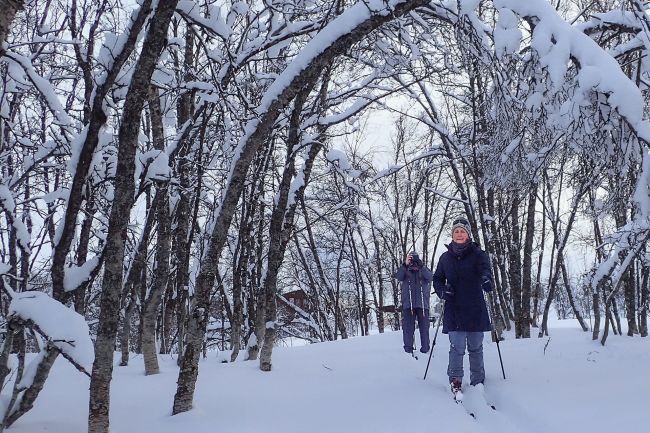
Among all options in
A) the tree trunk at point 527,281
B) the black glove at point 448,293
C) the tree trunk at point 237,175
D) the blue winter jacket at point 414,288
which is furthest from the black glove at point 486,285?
the tree trunk at point 527,281

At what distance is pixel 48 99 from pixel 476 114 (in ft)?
33.2

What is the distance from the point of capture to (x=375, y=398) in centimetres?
524

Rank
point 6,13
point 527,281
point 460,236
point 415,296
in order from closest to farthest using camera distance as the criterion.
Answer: point 6,13 < point 460,236 < point 415,296 < point 527,281

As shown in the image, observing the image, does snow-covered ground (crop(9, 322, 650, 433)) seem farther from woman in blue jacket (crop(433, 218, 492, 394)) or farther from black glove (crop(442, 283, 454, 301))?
black glove (crop(442, 283, 454, 301))

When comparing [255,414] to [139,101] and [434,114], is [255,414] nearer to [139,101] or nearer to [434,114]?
[139,101]

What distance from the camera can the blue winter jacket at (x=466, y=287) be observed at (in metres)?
5.68

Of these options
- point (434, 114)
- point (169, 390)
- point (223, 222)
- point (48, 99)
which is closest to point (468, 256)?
point (223, 222)

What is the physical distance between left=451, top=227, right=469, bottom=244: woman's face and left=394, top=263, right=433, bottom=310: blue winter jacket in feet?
10.3

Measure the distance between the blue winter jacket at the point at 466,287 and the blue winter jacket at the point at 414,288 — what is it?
2.93 m

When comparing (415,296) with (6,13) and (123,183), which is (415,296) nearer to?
(123,183)

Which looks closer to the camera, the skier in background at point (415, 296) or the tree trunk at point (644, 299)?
the skier in background at point (415, 296)

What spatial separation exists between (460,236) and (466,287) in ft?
1.98

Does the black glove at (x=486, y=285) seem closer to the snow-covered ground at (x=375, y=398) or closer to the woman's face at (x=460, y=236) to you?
the woman's face at (x=460, y=236)

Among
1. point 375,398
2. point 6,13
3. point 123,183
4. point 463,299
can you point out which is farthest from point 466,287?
point 6,13
